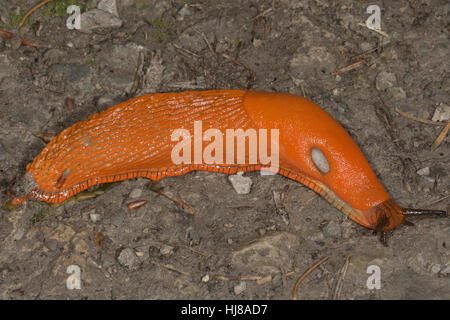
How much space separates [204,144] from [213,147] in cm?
7

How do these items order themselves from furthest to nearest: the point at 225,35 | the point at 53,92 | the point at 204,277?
the point at 225,35, the point at 53,92, the point at 204,277

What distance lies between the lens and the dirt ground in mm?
3781

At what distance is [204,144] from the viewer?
4113 millimetres

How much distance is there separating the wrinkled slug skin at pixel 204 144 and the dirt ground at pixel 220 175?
0.15 meters

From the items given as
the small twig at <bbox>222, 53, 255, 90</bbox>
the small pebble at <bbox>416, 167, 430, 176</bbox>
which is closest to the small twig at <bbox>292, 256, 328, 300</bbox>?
the small pebble at <bbox>416, 167, 430, 176</bbox>

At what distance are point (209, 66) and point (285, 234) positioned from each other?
1.74 meters

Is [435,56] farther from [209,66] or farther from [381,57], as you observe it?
[209,66]

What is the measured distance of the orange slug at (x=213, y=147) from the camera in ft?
12.8

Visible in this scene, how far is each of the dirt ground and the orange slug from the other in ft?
0.45

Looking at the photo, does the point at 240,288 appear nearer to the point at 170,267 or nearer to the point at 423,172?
the point at 170,267

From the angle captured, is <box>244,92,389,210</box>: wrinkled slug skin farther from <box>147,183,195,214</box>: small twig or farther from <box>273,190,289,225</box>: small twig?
<box>147,183,195,214</box>: small twig

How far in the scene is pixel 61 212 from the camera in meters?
4.07

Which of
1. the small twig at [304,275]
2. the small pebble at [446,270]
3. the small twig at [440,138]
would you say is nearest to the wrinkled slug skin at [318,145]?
the small twig at [304,275]

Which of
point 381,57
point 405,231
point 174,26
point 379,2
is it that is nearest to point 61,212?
point 174,26
